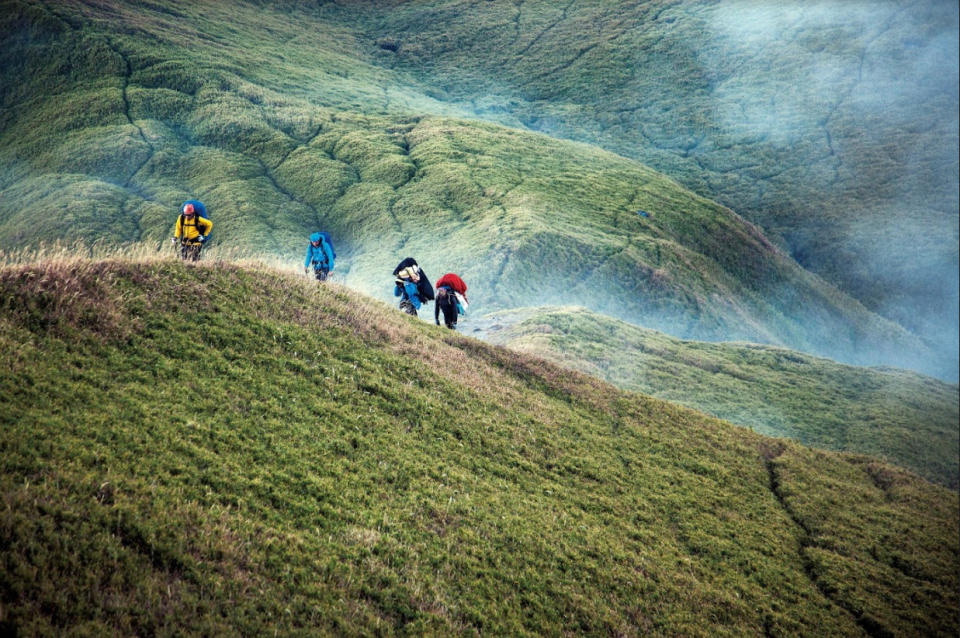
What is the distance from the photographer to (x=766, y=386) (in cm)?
4119

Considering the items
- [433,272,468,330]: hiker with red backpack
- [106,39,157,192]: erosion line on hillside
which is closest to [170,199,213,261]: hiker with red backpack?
[433,272,468,330]: hiker with red backpack

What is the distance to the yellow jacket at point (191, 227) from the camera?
22.9 m

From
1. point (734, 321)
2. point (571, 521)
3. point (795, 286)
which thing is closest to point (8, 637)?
point (571, 521)

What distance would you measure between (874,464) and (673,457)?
12.6 meters

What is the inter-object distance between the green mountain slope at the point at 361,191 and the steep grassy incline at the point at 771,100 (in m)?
27.6

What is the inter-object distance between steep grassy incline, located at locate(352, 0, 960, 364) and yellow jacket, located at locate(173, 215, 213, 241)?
362 feet

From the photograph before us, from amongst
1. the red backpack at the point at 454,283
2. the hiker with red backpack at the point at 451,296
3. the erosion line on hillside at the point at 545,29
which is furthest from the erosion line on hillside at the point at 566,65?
the hiker with red backpack at the point at 451,296

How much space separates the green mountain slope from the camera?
57219 millimetres

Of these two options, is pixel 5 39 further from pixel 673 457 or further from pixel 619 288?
pixel 673 457

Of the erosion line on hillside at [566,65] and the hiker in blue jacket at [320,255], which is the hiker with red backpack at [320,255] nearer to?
the hiker in blue jacket at [320,255]

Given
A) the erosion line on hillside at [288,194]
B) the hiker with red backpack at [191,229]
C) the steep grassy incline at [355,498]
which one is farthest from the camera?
the erosion line on hillside at [288,194]

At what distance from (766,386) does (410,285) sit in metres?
30.6

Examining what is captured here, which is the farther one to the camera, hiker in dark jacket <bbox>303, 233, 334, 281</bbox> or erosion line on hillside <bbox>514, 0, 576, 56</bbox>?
erosion line on hillside <bbox>514, 0, 576, 56</bbox>

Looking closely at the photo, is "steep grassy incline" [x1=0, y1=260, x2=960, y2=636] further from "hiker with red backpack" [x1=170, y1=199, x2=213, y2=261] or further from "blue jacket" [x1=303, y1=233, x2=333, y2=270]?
"blue jacket" [x1=303, y1=233, x2=333, y2=270]
